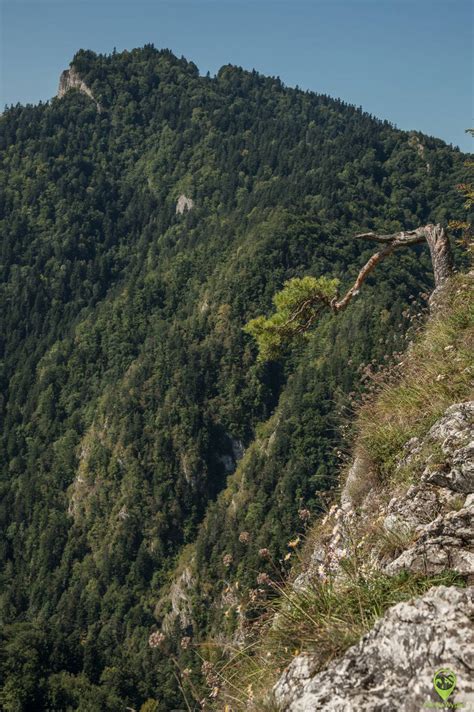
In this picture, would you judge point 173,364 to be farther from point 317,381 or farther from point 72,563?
point 72,563

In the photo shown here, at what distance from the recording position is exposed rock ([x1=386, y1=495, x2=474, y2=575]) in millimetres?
4398

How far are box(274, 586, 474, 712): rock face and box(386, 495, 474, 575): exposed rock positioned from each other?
58cm

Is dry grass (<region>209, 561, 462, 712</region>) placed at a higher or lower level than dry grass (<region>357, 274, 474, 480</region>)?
lower

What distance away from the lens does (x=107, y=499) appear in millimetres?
137750

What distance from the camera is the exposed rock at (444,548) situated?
4398 millimetres

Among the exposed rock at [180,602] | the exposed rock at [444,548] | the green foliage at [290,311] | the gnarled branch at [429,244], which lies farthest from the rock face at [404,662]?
the exposed rock at [180,602]

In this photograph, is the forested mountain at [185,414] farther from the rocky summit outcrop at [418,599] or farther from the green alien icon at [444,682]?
the green alien icon at [444,682]

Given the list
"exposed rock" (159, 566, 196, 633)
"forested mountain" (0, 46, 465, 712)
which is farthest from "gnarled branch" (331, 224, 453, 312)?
"exposed rock" (159, 566, 196, 633)

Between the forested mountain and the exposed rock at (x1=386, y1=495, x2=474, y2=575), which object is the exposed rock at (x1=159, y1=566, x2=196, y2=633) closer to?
the forested mountain

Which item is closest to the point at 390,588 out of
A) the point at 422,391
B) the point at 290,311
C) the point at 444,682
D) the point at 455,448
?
the point at 444,682

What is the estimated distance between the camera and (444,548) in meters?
4.54

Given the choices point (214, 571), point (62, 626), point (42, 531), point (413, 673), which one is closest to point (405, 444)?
point (413, 673)

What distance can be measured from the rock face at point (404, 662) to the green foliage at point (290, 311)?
718cm

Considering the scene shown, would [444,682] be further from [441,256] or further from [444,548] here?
[441,256]
